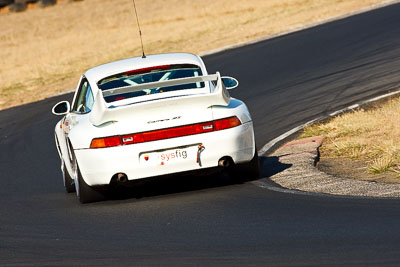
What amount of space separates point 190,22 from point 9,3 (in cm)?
2121

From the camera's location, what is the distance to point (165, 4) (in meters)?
45.2

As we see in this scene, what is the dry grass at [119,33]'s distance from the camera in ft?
83.1

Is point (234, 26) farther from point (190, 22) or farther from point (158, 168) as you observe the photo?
point (158, 168)

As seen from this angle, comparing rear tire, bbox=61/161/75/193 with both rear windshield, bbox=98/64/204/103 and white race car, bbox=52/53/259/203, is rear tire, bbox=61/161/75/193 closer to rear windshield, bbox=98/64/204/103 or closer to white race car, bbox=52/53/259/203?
white race car, bbox=52/53/259/203

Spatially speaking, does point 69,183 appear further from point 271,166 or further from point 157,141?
point 271,166

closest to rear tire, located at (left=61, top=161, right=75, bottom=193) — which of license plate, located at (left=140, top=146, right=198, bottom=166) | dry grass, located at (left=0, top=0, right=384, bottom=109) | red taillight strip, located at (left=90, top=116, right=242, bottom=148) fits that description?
red taillight strip, located at (left=90, top=116, right=242, bottom=148)

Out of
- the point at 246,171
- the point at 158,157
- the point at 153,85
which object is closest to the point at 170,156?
the point at 158,157

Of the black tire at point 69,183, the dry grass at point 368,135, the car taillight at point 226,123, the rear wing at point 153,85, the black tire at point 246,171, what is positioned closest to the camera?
the car taillight at point 226,123

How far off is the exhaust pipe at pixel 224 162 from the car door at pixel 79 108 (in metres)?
1.47

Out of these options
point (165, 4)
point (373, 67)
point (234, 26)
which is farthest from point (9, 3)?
point (373, 67)

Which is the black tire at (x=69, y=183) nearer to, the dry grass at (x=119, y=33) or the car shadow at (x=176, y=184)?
the car shadow at (x=176, y=184)

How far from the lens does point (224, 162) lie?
8.54 m

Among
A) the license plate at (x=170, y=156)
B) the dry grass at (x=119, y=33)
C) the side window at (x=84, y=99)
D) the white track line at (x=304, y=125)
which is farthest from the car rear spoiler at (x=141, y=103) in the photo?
the dry grass at (x=119, y=33)

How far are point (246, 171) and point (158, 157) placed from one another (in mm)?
1020
